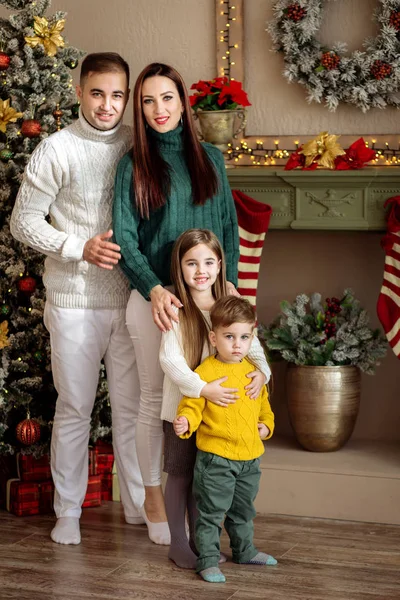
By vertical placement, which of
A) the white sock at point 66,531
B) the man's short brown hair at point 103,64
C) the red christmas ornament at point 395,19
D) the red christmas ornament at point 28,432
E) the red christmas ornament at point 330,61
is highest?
the red christmas ornament at point 395,19

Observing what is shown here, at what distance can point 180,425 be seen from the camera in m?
2.73

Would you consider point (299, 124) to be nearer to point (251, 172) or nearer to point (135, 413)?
point (251, 172)

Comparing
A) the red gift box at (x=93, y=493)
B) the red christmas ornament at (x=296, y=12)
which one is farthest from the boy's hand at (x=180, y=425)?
the red christmas ornament at (x=296, y=12)

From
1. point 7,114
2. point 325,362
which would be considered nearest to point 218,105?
point 7,114

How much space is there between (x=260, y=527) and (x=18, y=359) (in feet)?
3.55

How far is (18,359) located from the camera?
3.54 metres

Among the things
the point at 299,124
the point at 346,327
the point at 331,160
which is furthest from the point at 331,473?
the point at 299,124

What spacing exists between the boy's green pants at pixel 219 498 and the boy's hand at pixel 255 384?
0.67 ft

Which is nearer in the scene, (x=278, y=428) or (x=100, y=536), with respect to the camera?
(x=100, y=536)

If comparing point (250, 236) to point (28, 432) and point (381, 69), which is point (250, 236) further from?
point (28, 432)

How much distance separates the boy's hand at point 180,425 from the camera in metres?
2.73

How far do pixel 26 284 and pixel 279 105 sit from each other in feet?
4.25

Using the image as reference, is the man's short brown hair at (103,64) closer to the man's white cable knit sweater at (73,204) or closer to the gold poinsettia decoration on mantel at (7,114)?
the man's white cable knit sweater at (73,204)

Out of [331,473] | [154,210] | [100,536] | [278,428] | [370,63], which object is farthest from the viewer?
[278,428]
